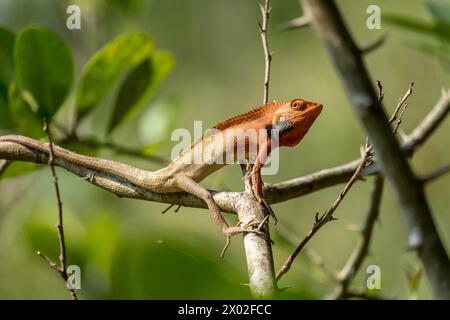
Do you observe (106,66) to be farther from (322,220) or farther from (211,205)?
(322,220)

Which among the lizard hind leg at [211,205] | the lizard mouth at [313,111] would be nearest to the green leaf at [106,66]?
the lizard hind leg at [211,205]

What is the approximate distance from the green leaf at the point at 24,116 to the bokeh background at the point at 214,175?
1.49 feet

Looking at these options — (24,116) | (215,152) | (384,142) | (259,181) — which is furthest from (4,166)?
(384,142)

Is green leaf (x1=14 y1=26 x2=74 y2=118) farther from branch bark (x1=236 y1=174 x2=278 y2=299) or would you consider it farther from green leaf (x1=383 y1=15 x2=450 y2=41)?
green leaf (x1=383 y1=15 x2=450 y2=41)

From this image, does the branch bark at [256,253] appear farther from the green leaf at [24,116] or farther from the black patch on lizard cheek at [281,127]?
the green leaf at [24,116]

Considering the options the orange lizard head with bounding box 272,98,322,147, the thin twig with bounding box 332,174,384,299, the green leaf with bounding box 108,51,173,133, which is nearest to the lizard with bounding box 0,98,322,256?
the orange lizard head with bounding box 272,98,322,147

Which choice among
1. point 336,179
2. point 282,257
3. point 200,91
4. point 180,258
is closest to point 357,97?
point 180,258

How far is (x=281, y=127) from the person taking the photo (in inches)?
137

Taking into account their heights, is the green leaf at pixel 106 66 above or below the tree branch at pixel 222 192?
above

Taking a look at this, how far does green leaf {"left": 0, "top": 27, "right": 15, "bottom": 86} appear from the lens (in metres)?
3.38

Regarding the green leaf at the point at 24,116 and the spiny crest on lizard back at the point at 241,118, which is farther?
the spiny crest on lizard back at the point at 241,118

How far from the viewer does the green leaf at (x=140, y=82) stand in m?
3.52

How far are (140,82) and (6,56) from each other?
0.68m
